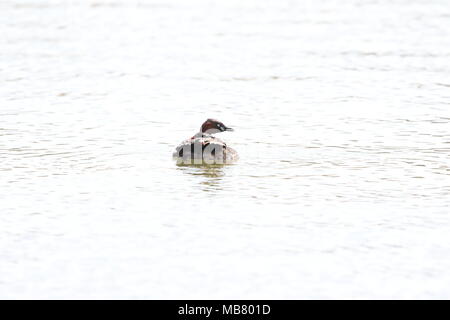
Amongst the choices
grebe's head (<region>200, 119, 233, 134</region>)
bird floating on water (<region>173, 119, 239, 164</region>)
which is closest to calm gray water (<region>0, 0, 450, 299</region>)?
bird floating on water (<region>173, 119, 239, 164</region>)

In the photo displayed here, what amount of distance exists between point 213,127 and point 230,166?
1.44 m

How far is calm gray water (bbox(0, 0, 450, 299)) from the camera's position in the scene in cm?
1004

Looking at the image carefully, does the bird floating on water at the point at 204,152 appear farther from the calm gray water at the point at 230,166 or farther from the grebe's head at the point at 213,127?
the grebe's head at the point at 213,127

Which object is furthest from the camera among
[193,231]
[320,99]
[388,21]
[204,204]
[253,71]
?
[388,21]

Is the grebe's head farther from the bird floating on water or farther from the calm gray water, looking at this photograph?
the bird floating on water

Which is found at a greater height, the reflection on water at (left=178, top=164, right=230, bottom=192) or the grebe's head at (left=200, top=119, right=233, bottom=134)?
the grebe's head at (left=200, top=119, right=233, bottom=134)

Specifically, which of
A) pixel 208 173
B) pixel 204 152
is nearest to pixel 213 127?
pixel 204 152

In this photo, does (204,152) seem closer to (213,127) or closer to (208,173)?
(208,173)

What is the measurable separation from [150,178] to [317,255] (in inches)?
163

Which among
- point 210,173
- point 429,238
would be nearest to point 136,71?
point 210,173

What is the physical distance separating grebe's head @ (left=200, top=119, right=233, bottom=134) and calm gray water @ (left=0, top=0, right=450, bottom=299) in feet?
2.01

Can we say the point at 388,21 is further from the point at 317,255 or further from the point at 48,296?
the point at 48,296

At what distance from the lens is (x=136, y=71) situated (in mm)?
23547

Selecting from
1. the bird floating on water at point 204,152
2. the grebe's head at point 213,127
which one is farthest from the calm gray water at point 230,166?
the grebe's head at point 213,127
